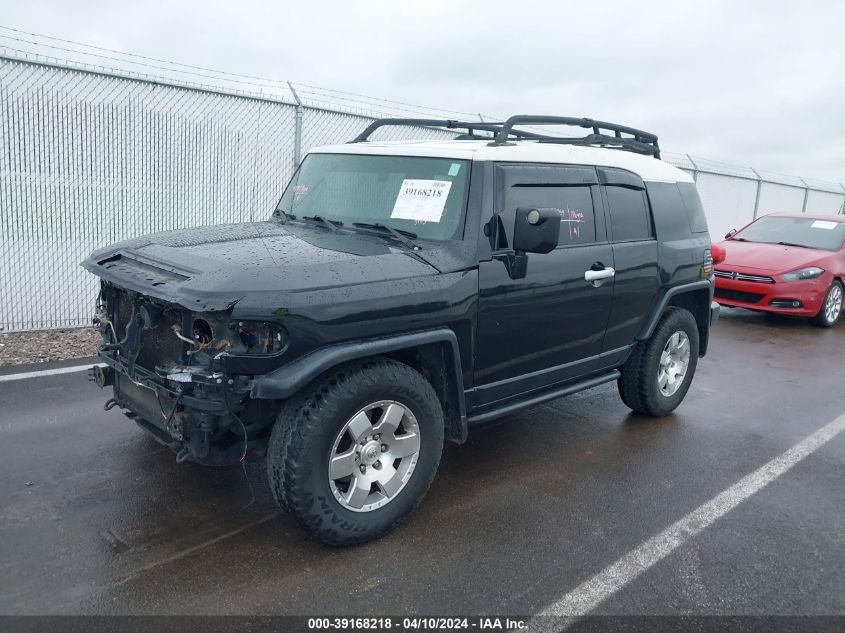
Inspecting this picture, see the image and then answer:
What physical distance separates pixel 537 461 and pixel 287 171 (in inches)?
254

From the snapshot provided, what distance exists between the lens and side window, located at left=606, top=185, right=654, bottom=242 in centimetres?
492

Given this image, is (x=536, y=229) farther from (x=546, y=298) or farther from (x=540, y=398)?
(x=540, y=398)

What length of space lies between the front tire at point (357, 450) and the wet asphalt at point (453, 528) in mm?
187

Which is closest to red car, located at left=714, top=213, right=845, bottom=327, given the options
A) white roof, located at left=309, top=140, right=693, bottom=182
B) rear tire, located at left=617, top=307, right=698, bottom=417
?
rear tire, located at left=617, top=307, right=698, bottom=417

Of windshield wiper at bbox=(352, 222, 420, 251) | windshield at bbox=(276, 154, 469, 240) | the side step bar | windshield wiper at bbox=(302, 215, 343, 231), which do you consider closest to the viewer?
windshield wiper at bbox=(352, 222, 420, 251)

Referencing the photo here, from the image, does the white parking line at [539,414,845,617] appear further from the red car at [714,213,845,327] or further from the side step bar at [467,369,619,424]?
the red car at [714,213,845,327]

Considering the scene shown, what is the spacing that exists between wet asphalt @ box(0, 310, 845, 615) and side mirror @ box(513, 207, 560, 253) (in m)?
1.49

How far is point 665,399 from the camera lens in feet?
18.8

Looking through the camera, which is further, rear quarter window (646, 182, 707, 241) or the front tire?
rear quarter window (646, 182, 707, 241)

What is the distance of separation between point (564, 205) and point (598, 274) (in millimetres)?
506

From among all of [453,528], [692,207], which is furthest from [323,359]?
[692,207]

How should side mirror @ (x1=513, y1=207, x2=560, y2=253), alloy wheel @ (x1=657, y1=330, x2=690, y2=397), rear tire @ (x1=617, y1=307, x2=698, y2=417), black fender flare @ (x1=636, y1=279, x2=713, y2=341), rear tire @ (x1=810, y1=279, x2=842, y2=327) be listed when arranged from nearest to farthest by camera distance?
side mirror @ (x1=513, y1=207, x2=560, y2=253), black fender flare @ (x1=636, y1=279, x2=713, y2=341), rear tire @ (x1=617, y1=307, x2=698, y2=417), alloy wheel @ (x1=657, y1=330, x2=690, y2=397), rear tire @ (x1=810, y1=279, x2=842, y2=327)

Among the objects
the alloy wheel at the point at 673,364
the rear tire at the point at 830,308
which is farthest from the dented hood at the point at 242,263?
the rear tire at the point at 830,308

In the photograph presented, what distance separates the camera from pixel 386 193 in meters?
4.36
